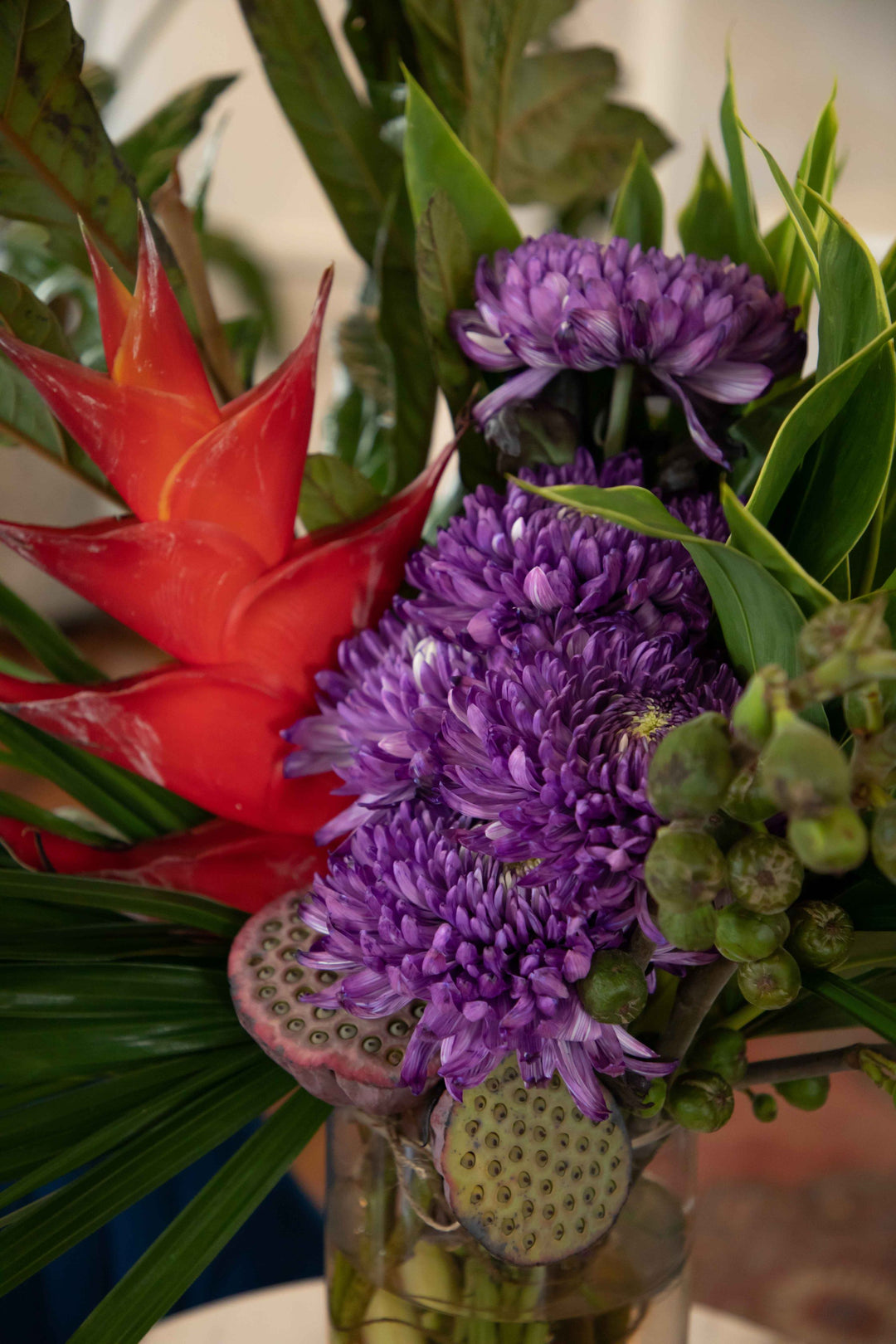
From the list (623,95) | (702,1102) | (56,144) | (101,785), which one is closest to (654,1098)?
(702,1102)

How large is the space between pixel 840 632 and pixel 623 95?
1.75 m

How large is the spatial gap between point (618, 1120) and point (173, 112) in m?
0.48

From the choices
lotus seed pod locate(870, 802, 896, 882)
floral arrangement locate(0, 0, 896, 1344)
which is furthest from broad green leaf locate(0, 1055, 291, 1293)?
lotus seed pod locate(870, 802, 896, 882)

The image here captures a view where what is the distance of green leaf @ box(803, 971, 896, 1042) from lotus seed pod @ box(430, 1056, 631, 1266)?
64 millimetres

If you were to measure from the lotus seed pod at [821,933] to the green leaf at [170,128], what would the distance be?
0.41 meters

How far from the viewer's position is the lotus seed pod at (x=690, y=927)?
0.73ft

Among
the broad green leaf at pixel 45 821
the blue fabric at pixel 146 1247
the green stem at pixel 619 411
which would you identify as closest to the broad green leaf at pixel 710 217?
the green stem at pixel 619 411

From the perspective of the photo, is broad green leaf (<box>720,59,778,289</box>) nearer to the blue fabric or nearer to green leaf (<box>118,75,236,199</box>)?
green leaf (<box>118,75,236,199</box>)

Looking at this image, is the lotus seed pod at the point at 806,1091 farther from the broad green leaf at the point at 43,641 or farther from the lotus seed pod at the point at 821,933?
the broad green leaf at the point at 43,641

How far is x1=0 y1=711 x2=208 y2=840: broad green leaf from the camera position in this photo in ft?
1.28

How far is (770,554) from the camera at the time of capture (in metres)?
0.24

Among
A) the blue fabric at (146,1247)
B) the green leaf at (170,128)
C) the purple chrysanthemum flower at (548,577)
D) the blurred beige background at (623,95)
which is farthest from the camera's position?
the blurred beige background at (623,95)

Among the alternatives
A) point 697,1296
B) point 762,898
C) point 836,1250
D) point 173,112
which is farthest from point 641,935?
point 836,1250

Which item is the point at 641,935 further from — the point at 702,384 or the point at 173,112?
the point at 173,112
